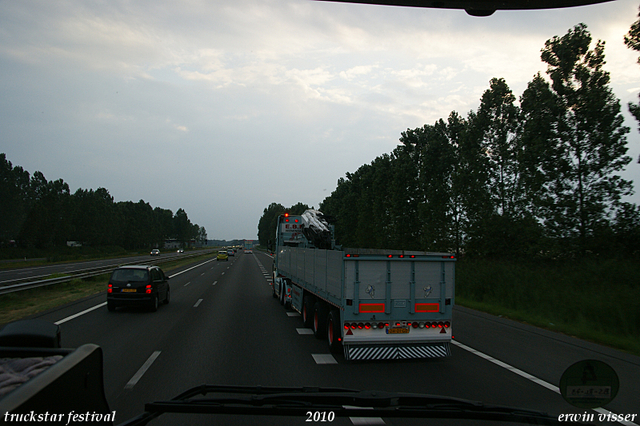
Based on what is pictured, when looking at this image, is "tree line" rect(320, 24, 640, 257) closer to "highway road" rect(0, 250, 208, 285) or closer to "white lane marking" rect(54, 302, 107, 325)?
"white lane marking" rect(54, 302, 107, 325)

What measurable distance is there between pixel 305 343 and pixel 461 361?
350 cm

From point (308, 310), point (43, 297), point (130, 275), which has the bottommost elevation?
point (43, 297)

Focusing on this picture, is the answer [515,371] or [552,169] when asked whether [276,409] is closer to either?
[515,371]

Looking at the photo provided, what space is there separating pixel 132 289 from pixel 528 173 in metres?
20.1

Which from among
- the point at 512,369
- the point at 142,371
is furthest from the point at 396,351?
the point at 142,371

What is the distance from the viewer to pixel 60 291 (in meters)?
22.0

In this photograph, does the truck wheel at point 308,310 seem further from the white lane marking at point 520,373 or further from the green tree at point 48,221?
the green tree at point 48,221

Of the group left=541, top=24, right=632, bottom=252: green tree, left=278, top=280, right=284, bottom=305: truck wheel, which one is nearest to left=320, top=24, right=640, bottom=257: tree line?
left=541, top=24, right=632, bottom=252: green tree

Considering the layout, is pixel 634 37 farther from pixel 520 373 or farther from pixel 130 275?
pixel 130 275

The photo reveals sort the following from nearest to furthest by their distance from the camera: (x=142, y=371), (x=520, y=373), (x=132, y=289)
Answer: (x=142, y=371), (x=520, y=373), (x=132, y=289)

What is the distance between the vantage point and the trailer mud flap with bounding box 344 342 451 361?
8406mm

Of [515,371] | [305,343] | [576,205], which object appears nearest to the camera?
[515,371]

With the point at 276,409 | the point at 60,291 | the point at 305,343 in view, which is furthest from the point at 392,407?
the point at 60,291

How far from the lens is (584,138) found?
2159 cm
